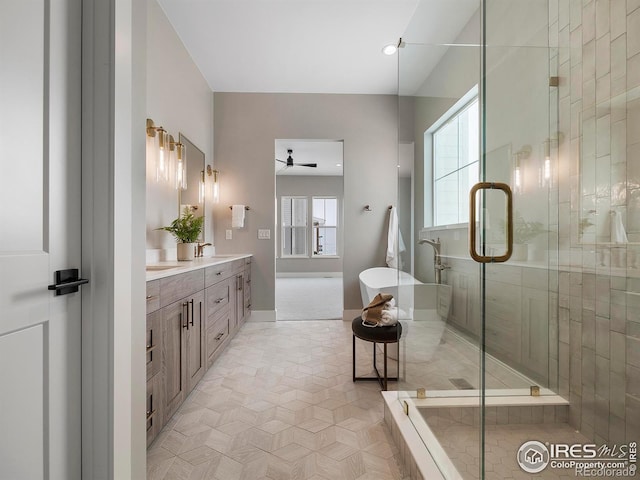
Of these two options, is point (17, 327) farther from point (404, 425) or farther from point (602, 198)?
point (602, 198)

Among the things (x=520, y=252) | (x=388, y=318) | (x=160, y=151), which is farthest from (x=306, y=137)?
(x=520, y=252)

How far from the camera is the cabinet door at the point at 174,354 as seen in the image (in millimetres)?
1659

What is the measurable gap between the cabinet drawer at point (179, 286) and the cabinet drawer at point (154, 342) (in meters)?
0.09

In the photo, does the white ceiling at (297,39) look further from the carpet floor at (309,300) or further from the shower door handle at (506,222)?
the carpet floor at (309,300)

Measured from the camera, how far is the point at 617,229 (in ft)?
3.97

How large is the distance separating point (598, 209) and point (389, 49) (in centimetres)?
268

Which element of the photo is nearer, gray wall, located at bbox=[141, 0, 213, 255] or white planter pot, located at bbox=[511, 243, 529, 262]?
white planter pot, located at bbox=[511, 243, 529, 262]

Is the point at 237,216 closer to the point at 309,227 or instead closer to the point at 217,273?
the point at 217,273

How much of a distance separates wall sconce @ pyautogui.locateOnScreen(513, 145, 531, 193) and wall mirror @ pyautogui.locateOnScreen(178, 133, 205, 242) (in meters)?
2.73

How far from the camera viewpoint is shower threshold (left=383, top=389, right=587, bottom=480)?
1.14 metres

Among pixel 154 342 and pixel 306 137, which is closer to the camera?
pixel 154 342

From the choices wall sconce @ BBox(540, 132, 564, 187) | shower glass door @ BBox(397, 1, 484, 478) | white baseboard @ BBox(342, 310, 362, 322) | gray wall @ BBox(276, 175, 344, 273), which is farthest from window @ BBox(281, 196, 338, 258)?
wall sconce @ BBox(540, 132, 564, 187)

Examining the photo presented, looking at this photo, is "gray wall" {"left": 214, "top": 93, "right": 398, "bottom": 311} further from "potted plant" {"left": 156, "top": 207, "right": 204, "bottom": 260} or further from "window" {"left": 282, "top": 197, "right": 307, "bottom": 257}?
"window" {"left": 282, "top": 197, "right": 307, "bottom": 257}

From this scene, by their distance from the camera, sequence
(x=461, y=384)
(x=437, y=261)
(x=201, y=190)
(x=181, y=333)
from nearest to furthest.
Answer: (x=461, y=384), (x=437, y=261), (x=181, y=333), (x=201, y=190)
